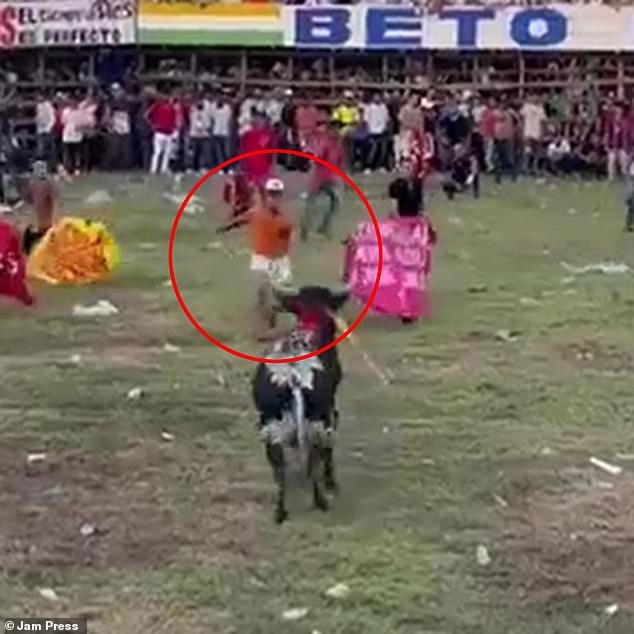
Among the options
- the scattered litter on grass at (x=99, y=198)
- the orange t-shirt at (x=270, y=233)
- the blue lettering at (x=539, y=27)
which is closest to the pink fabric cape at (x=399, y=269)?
the orange t-shirt at (x=270, y=233)

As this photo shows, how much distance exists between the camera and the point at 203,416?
450 inches

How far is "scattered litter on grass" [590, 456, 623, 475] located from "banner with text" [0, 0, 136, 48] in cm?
2355

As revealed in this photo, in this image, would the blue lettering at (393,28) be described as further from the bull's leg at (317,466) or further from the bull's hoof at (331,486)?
the bull's leg at (317,466)

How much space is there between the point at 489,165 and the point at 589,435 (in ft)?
70.6

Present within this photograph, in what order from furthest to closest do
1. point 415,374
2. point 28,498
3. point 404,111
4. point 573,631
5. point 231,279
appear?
point 404,111 → point 231,279 → point 415,374 → point 28,498 → point 573,631

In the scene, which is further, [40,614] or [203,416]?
[203,416]

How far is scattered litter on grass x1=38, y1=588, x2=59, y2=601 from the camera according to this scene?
7.95 meters

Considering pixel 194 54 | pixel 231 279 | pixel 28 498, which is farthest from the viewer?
pixel 194 54

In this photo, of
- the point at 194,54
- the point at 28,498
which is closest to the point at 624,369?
the point at 28,498

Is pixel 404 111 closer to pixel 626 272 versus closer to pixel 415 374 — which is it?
pixel 626 272

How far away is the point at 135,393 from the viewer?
39.8 feet

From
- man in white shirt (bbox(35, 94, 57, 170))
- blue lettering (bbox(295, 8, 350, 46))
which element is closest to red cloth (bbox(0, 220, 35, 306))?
man in white shirt (bbox(35, 94, 57, 170))

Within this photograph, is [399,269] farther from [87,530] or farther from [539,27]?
[539,27]

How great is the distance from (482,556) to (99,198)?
19.0 metres
